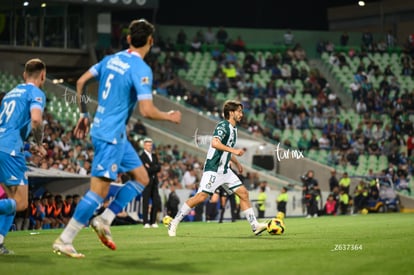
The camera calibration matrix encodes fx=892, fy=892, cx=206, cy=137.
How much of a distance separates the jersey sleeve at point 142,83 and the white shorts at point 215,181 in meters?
6.09

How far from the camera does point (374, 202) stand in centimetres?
3525

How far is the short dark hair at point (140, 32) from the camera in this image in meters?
10.5

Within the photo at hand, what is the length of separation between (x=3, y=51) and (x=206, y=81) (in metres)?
9.64

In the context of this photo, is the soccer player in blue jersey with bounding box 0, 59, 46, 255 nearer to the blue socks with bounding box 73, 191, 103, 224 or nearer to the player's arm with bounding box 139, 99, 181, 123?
the blue socks with bounding box 73, 191, 103, 224

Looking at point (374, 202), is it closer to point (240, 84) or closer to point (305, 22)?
point (240, 84)

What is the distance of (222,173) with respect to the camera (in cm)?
1633

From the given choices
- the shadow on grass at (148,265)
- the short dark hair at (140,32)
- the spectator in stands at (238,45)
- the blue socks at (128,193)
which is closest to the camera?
the shadow on grass at (148,265)

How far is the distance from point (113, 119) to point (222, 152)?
622 centimetres

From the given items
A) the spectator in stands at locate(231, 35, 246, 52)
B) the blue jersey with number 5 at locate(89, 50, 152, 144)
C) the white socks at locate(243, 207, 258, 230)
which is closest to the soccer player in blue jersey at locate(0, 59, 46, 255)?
the blue jersey with number 5 at locate(89, 50, 152, 144)

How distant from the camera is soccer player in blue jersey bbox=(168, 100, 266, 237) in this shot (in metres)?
16.0

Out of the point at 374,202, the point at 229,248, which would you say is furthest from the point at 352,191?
the point at 229,248

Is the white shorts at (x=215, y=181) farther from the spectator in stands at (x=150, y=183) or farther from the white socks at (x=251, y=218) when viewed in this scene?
the spectator in stands at (x=150, y=183)

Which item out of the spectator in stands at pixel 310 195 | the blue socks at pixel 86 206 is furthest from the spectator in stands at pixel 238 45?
the blue socks at pixel 86 206

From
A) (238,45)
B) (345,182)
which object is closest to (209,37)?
(238,45)
